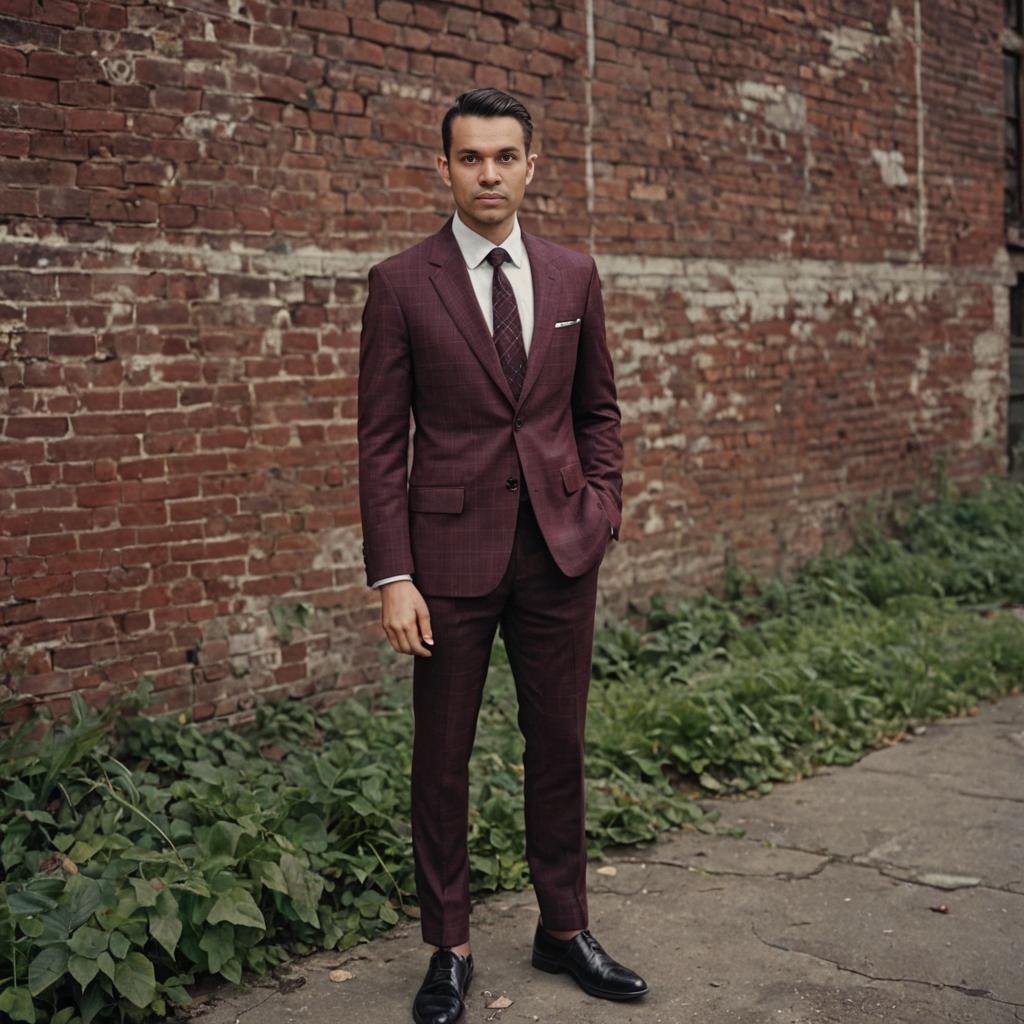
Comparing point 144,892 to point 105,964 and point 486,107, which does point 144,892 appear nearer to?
point 105,964

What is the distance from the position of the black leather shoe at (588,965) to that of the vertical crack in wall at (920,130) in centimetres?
766

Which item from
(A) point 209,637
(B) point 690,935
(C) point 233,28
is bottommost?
(B) point 690,935

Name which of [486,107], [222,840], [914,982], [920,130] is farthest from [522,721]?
[920,130]

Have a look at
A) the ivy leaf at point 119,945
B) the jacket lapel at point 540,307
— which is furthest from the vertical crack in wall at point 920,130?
the ivy leaf at point 119,945

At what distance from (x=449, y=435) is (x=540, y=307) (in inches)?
15.8

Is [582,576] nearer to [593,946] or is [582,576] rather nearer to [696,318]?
[593,946]

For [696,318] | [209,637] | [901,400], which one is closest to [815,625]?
[696,318]

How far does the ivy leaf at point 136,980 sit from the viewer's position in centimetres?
335

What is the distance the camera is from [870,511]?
919 centimetres

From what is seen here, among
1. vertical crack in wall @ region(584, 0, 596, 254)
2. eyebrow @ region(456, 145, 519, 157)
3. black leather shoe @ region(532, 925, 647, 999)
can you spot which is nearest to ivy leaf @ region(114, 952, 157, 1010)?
black leather shoe @ region(532, 925, 647, 999)

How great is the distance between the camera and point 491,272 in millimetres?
3361

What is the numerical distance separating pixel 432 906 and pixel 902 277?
7.59 meters

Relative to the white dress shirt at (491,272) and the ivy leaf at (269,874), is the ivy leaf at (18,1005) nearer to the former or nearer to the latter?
the ivy leaf at (269,874)

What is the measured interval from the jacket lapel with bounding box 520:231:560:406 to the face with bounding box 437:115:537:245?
165 millimetres
